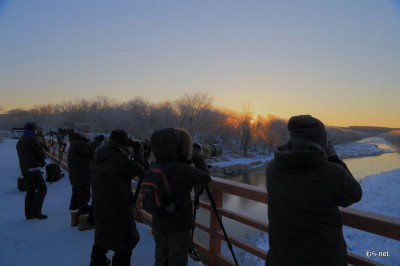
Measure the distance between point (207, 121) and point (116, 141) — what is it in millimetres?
56646

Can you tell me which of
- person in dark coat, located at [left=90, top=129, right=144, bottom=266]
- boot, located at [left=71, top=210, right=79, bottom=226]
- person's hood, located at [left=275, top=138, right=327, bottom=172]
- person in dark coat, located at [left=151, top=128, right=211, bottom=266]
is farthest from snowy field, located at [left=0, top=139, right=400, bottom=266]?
person's hood, located at [left=275, top=138, right=327, bottom=172]

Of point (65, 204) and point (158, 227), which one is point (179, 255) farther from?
point (65, 204)

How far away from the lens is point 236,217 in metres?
3.32

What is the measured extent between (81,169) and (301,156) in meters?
3.95

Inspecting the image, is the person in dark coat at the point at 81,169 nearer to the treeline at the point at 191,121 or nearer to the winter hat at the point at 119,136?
the winter hat at the point at 119,136

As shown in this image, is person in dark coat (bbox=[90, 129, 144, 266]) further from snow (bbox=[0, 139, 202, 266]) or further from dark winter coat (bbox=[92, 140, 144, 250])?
snow (bbox=[0, 139, 202, 266])

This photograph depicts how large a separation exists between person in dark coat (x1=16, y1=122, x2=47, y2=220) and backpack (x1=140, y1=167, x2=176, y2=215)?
371cm

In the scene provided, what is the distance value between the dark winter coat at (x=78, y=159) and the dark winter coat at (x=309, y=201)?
3611 mm

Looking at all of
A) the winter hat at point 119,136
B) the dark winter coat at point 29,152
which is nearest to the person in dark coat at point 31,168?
the dark winter coat at point 29,152

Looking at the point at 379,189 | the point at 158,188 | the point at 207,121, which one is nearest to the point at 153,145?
the point at 158,188

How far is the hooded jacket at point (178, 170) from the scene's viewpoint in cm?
251

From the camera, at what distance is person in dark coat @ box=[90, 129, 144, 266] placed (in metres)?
3.13

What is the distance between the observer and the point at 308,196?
5.89 ft

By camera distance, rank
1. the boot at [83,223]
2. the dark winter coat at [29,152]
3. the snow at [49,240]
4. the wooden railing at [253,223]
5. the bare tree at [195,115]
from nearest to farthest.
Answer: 1. the wooden railing at [253,223]
2. the snow at [49,240]
3. the boot at [83,223]
4. the dark winter coat at [29,152]
5. the bare tree at [195,115]
